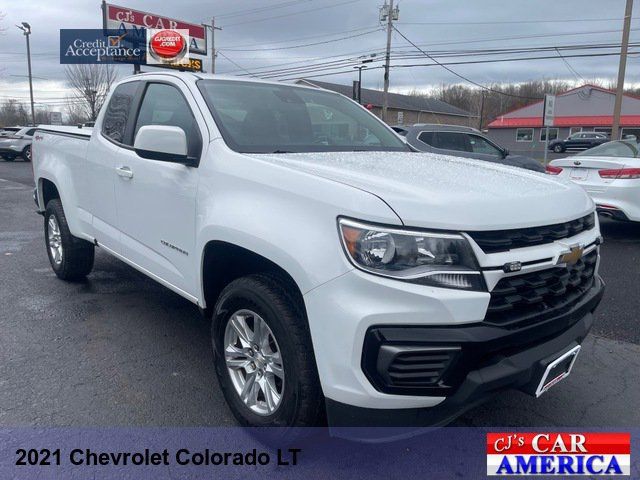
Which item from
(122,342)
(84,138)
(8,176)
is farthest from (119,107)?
(8,176)

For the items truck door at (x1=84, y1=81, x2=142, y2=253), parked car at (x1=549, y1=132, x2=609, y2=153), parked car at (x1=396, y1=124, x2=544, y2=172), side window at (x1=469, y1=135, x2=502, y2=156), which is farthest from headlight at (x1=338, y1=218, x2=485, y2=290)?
parked car at (x1=549, y1=132, x2=609, y2=153)

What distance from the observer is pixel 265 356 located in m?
2.58

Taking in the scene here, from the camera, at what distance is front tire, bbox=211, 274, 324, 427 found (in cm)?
225

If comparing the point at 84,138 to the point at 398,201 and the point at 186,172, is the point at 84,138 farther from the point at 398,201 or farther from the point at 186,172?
the point at 398,201

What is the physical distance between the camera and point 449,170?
2.79m

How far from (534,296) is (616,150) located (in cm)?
691

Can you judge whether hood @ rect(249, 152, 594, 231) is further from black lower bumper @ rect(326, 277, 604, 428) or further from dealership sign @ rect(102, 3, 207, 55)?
dealership sign @ rect(102, 3, 207, 55)

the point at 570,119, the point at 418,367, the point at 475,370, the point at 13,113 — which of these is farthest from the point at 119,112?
the point at 13,113

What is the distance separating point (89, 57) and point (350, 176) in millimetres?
29281

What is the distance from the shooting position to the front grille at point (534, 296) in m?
2.09

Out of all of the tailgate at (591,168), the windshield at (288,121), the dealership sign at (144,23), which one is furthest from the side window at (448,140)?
the dealership sign at (144,23)

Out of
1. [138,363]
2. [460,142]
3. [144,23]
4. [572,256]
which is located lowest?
[138,363]

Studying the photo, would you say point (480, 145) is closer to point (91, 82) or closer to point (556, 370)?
point (556, 370)

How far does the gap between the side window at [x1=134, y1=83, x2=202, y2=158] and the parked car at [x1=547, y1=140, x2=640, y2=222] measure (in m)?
5.38
